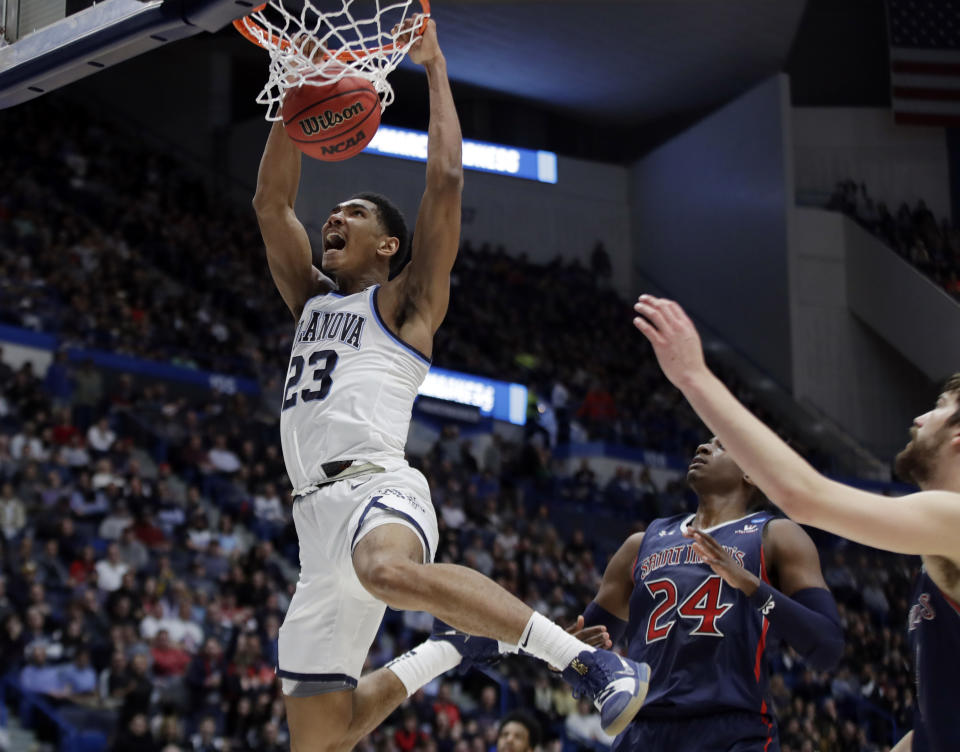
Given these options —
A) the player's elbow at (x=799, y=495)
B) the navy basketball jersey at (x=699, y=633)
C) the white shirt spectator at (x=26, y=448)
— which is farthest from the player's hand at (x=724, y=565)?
the white shirt spectator at (x=26, y=448)

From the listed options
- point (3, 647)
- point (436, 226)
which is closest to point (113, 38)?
point (436, 226)

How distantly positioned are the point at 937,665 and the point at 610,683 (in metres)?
0.94

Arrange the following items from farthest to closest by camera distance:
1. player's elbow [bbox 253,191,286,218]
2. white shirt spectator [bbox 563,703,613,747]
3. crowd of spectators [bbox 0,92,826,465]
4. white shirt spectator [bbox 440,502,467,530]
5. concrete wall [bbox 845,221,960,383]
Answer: concrete wall [bbox 845,221,960,383] < crowd of spectators [bbox 0,92,826,465] < white shirt spectator [bbox 440,502,467,530] < white shirt spectator [bbox 563,703,613,747] < player's elbow [bbox 253,191,286,218]

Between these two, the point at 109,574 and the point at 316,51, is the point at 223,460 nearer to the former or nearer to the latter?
the point at 109,574

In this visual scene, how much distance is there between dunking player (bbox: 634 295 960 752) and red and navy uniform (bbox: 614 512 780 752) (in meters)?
1.19

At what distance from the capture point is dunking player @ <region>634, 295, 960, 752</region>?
2.49 metres

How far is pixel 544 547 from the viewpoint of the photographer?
15312 mm

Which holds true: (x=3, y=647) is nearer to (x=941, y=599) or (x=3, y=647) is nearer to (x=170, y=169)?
(x=941, y=599)

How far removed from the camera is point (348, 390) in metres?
4.41

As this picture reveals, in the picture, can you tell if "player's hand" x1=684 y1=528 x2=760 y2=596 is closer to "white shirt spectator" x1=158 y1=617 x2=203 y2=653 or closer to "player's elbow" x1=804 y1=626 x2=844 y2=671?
"player's elbow" x1=804 y1=626 x2=844 y2=671

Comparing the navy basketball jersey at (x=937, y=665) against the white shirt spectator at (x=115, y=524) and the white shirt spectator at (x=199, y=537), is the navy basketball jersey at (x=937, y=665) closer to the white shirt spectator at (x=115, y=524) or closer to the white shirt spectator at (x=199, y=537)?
the white shirt spectator at (x=115, y=524)

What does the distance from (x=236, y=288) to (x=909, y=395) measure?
12971 millimetres

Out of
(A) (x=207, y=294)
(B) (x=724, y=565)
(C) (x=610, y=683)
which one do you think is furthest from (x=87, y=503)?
(C) (x=610, y=683)

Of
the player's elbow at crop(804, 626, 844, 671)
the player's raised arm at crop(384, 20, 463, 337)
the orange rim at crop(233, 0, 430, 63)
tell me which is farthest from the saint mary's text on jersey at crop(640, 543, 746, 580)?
the orange rim at crop(233, 0, 430, 63)
